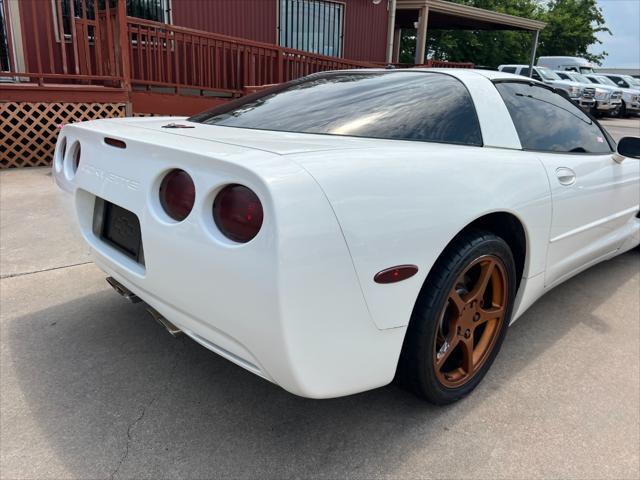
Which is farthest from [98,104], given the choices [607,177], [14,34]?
[607,177]

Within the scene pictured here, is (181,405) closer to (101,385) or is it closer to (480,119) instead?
(101,385)

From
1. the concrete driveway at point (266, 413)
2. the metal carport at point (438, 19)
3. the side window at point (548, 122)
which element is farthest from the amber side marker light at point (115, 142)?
the metal carport at point (438, 19)

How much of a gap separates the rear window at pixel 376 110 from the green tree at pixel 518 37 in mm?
27695

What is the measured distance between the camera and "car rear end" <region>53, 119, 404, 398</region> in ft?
4.83

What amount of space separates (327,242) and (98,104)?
7.42m

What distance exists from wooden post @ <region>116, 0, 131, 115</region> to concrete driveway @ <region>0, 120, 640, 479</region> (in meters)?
5.59

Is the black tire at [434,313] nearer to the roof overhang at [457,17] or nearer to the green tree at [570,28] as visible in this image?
the roof overhang at [457,17]

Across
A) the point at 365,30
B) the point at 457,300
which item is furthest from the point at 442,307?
the point at 365,30

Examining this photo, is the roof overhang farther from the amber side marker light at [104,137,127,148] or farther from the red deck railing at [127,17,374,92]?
the amber side marker light at [104,137,127,148]

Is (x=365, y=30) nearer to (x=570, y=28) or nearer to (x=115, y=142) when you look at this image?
A: (x=115, y=142)

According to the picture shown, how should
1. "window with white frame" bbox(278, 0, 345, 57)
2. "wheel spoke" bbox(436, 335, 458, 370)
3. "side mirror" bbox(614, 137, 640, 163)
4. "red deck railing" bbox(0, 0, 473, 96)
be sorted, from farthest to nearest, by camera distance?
"window with white frame" bbox(278, 0, 345, 57) < "red deck railing" bbox(0, 0, 473, 96) < "side mirror" bbox(614, 137, 640, 163) < "wheel spoke" bbox(436, 335, 458, 370)

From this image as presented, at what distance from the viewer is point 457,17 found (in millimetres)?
16031

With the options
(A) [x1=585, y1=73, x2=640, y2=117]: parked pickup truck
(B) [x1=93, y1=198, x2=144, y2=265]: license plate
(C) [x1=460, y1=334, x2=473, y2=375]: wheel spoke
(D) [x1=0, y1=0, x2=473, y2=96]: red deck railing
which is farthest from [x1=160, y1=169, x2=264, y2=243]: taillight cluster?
(A) [x1=585, y1=73, x2=640, y2=117]: parked pickup truck

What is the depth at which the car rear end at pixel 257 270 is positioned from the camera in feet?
4.83
